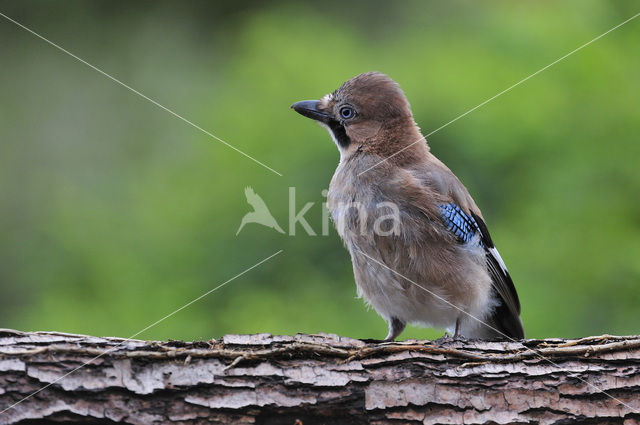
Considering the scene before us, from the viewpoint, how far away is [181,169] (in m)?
6.87

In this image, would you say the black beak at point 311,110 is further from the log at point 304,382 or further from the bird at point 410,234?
the log at point 304,382

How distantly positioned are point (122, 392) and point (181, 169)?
3640mm

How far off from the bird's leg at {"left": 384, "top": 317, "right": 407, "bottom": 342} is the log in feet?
4.58

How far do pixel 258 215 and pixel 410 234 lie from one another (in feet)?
5.33

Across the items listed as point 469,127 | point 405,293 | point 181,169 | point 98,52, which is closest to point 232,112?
point 181,169

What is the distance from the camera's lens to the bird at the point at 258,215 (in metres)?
6.02

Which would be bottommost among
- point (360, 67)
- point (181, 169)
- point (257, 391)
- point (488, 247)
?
point (257, 391)

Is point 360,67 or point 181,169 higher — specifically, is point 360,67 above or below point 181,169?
above

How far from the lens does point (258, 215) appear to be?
6.08 meters

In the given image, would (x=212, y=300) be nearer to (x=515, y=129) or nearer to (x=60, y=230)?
(x=60, y=230)

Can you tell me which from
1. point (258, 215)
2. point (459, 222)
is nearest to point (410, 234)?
point (459, 222)

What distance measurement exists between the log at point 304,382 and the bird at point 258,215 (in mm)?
2279

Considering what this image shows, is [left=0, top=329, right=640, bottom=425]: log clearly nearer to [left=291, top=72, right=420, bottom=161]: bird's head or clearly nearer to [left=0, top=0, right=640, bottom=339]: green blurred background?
[left=0, top=0, right=640, bottom=339]: green blurred background

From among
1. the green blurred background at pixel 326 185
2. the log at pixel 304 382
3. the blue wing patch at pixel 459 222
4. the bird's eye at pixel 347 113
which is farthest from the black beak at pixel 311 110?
the log at pixel 304 382
